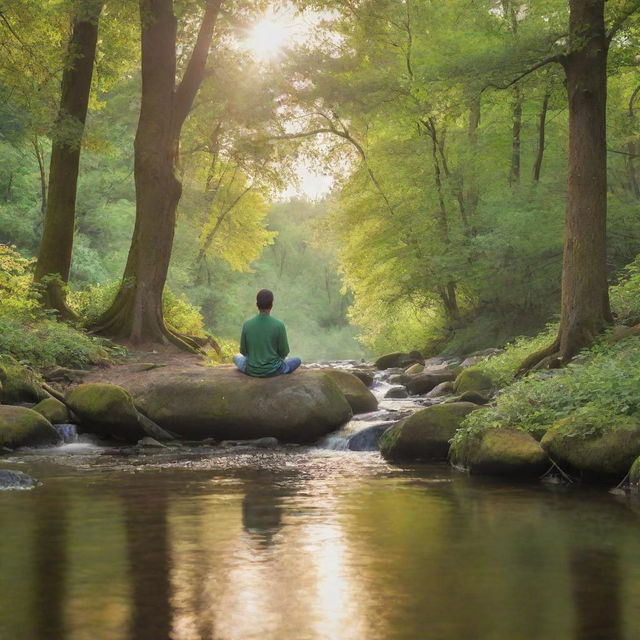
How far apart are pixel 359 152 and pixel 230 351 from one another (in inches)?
397

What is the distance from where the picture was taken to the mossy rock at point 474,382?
16562 millimetres

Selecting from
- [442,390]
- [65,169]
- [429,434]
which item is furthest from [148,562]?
[65,169]

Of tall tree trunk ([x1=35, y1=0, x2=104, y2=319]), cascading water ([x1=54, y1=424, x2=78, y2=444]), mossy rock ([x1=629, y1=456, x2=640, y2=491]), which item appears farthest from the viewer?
tall tree trunk ([x1=35, y1=0, x2=104, y2=319])

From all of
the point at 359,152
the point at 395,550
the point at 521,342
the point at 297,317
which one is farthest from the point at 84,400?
the point at 297,317

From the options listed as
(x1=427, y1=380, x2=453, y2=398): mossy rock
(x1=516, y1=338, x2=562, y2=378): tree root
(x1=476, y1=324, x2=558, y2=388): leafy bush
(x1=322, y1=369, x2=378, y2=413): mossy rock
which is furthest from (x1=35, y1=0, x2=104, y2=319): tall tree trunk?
(x1=516, y1=338, x2=562, y2=378): tree root

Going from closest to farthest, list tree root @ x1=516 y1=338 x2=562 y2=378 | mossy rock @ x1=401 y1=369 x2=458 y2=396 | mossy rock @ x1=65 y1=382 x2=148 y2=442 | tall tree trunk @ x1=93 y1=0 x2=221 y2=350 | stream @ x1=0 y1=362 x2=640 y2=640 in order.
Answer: stream @ x1=0 y1=362 x2=640 y2=640 < mossy rock @ x1=65 y1=382 x2=148 y2=442 < tree root @ x1=516 y1=338 x2=562 y2=378 < tall tree trunk @ x1=93 y1=0 x2=221 y2=350 < mossy rock @ x1=401 y1=369 x2=458 y2=396

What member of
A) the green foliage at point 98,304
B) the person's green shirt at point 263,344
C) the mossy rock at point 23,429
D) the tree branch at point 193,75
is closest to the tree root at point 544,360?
the person's green shirt at point 263,344

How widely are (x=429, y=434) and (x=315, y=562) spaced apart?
5.70 m

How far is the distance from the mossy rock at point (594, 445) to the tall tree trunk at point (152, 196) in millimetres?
11219

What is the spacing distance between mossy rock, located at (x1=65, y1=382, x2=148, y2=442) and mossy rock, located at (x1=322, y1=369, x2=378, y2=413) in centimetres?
365

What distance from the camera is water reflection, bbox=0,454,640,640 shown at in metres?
4.24

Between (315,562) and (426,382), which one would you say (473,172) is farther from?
(315,562)

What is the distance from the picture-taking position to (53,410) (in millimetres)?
12430

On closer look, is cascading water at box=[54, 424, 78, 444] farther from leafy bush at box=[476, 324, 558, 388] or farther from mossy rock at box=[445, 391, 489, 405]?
leafy bush at box=[476, 324, 558, 388]
